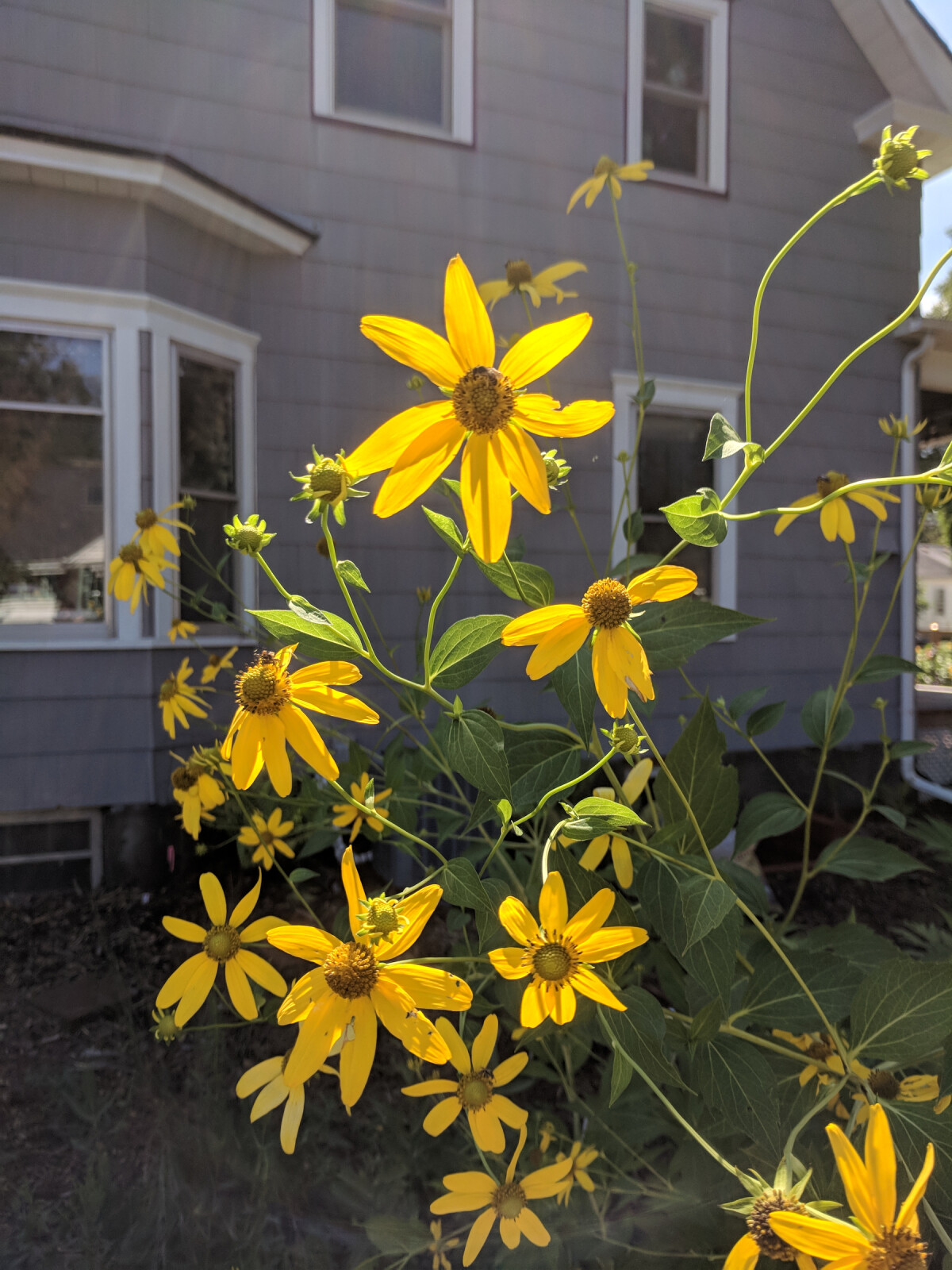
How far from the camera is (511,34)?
4.68 meters

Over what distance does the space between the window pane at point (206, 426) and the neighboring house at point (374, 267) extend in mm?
17

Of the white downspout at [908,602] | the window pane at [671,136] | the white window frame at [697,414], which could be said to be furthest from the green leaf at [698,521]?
the window pane at [671,136]

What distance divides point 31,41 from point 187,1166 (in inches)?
186

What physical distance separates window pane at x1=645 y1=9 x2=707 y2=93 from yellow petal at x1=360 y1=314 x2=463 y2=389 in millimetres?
5767

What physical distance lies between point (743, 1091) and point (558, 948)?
0.26 meters

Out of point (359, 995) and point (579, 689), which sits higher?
point (579, 689)

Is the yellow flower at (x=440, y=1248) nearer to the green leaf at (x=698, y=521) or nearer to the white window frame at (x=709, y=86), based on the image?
the green leaf at (x=698, y=521)

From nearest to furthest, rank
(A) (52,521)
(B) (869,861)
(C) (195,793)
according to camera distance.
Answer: (B) (869,861) < (C) (195,793) < (A) (52,521)

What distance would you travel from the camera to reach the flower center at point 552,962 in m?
0.63

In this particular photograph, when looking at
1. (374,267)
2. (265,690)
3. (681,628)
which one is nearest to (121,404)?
(374,267)

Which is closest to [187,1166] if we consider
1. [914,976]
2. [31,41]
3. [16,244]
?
[914,976]

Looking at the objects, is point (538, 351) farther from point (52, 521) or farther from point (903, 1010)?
point (52, 521)

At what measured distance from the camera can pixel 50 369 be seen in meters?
3.78

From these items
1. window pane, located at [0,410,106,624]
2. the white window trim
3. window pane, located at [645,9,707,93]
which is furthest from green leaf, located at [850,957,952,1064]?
window pane, located at [645,9,707,93]
